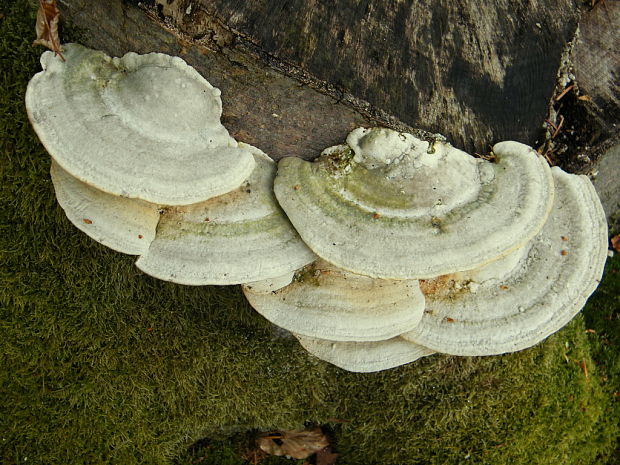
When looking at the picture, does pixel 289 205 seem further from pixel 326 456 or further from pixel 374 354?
pixel 326 456

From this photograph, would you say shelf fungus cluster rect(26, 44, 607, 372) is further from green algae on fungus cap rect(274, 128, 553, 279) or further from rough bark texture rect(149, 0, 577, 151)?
rough bark texture rect(149, 0, 577, 151)

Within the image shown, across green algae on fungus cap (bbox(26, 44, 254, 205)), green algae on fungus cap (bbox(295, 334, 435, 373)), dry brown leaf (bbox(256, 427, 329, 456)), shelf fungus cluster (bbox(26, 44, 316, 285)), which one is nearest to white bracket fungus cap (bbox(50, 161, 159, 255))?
shelf fungus cluster (bbox(26, 44, 316, 285))

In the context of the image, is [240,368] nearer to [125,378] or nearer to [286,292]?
[125,378]

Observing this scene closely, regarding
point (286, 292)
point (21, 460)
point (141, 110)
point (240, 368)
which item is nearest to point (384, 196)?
point (286, 292)

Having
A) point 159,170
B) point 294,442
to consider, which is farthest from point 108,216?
point 294,442

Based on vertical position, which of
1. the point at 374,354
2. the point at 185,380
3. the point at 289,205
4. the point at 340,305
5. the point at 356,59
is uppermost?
the point at 356,59

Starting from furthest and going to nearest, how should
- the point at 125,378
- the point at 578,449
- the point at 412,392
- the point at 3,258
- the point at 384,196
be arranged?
1. the point at 578,449
2. the point at 412,392
3. the point at 125,378
4. the point at 3,258
5. the point at 384,196
